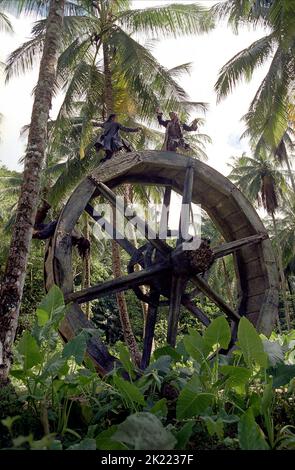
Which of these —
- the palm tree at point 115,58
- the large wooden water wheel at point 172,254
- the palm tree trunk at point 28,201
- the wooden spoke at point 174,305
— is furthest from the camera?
the palm tree at point 115,58

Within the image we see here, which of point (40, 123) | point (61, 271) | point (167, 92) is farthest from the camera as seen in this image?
point (167, 92)

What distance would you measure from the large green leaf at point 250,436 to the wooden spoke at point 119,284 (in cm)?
280

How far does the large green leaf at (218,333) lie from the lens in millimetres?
3041

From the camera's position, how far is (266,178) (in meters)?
19.7

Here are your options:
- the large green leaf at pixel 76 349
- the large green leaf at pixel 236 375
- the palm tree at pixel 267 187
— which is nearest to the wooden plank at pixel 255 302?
the large green leaf at pixel 236 375

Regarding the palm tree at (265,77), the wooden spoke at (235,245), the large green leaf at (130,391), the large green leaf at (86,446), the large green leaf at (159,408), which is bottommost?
the large green leaf at (86,446)

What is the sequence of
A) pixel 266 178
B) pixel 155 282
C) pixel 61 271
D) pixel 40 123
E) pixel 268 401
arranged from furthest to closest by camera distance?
1. pixel 266 178
2. pixel 155 282
3. pixel 40 123
4. pixel 61 271
5. pixel 268 401

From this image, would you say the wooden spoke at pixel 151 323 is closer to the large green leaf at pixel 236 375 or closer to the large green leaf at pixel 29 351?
the large green leaf at pixel 236 375

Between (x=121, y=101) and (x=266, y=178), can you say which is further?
(x=266, y=178)

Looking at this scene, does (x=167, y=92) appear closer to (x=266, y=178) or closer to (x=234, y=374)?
(x=234, y=374)

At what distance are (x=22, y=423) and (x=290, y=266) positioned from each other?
24505 millimetres

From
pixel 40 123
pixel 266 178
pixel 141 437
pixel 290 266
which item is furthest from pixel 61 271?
pixel 290 266

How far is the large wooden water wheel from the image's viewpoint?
4676mm

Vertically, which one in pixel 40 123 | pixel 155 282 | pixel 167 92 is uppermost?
pixel 167 92
